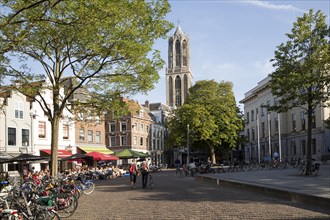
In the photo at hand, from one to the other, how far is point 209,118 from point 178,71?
199 feet

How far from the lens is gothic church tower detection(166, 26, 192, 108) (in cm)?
11531

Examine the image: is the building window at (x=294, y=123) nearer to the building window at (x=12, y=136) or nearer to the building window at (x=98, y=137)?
the building window at (x=98, y=137)

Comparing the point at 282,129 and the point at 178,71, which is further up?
the point at 178,71

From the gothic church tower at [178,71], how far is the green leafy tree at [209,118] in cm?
5122

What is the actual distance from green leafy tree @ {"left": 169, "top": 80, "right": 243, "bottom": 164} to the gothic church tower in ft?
168

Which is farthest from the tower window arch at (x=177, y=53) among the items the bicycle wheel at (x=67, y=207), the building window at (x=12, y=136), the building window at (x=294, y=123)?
the bicycle wheel at (x=67, y=207)

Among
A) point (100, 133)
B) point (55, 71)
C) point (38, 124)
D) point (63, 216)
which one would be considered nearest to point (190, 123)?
point (100, 133)

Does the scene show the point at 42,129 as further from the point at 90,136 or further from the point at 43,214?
the point at 43,214

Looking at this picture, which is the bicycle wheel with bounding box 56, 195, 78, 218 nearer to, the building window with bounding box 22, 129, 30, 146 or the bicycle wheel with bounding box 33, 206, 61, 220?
the bicycle wheel with bounding box 33, 206, 61, 220

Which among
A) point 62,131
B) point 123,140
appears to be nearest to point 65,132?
point 62,131

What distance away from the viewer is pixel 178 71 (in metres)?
118

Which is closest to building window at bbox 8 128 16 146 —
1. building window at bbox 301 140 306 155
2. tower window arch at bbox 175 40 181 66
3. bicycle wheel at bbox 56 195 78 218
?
bicycle wheel at bbox 56 195 78 218

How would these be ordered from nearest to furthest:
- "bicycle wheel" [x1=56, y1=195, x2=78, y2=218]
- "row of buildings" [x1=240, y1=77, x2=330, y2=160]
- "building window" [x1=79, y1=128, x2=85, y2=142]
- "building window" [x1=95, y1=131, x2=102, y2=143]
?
"bicycle wheel" [x1=56, y1=195, x2=78, y2=218]
"row of buildings" [x1=240, y1=77, x2=330, y2=160]
"building window" [x1=79, y1=128, x2=85, y2=142]
"building window" [x1=95, y1=131, x2=102, y2=143]

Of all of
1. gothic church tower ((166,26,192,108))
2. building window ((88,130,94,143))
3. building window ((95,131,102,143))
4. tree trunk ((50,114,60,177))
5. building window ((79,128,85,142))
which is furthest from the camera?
gothic church tower ((166,26,192,108))
